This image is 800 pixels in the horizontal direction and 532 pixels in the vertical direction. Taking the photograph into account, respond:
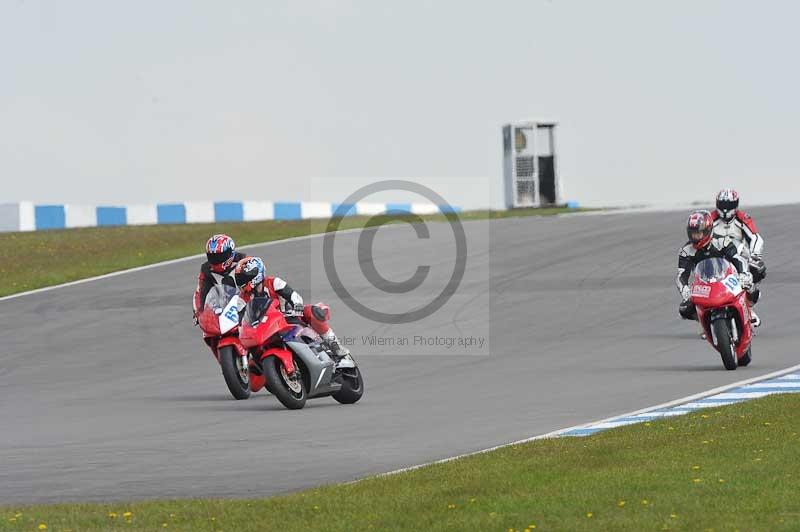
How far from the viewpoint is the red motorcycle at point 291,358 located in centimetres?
1471

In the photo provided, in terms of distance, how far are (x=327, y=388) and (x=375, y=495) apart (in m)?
5.98

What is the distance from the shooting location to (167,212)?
49094mm

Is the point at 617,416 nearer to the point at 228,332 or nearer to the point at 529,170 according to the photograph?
the point at 228,332

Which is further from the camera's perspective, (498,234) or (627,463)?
(498,234)

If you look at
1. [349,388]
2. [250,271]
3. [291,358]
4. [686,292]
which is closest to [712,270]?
[686,292]

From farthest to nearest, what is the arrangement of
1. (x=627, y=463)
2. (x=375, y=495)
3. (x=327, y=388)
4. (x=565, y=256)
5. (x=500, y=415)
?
(x=565, y=256) → (x=327, y=388) → (x=500, y=415) → (x=627, y=463) → (x=375, y=495)

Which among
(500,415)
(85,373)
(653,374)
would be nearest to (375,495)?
(500,415)

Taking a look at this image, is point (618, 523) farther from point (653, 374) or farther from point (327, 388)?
point (653, 374)

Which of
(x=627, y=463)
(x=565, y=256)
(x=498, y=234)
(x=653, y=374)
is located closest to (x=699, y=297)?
(x=653, y=374)

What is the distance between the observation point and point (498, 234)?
34562 mm

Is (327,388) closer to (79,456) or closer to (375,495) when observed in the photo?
(79,456)

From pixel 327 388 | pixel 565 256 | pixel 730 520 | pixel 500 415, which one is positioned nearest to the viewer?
pixel 730 520

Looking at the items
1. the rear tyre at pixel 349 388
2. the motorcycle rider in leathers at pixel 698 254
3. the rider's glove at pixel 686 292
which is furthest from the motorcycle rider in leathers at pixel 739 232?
the rear tyre at pixel 349 388

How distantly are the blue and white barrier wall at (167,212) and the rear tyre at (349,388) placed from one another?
96.5ft
